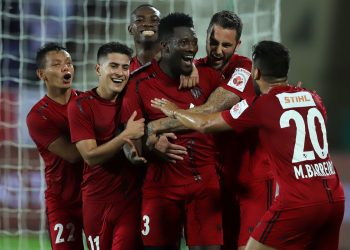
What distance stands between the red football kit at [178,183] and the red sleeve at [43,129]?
0.64 m

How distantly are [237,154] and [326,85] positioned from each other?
6.89 meters

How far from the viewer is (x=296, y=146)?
14.6 feet

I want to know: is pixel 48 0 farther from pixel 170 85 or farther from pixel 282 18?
pixel 282 18

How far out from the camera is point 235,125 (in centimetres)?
464

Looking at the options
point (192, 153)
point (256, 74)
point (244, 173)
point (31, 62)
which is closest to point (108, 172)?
point (192, 153)

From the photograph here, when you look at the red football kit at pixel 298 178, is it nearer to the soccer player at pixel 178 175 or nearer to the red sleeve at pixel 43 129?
the soccer player at pixel 178 175

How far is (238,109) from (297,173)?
490 millimetres

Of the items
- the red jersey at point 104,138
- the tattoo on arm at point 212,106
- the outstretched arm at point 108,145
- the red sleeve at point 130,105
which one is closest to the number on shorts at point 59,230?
the red jersey at point 104,138

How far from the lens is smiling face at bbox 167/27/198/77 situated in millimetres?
4941

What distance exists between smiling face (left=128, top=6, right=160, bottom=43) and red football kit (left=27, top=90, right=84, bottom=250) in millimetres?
706

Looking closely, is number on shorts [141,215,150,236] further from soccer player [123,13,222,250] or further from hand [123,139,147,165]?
hand [123,139,147,165]

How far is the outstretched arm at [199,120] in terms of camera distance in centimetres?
470

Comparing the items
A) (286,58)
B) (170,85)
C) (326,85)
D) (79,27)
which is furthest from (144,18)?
(326,85)

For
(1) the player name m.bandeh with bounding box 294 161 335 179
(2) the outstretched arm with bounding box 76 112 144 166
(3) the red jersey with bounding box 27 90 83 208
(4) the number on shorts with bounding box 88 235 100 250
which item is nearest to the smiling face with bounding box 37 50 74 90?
(3) the red jersey with bounding box 27 90 83 208
